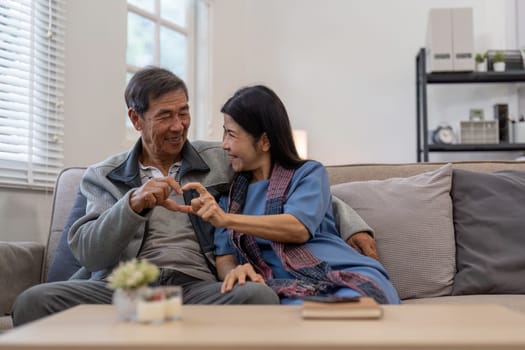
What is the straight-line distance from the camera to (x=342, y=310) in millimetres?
1148

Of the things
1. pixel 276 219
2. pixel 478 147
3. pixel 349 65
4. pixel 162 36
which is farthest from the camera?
pixel 349 65

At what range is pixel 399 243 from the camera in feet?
6.88

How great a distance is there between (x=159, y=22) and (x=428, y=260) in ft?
8.48

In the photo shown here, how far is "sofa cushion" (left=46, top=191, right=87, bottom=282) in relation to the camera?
2062mm

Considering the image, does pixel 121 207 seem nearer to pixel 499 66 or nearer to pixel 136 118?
pixel 136 118

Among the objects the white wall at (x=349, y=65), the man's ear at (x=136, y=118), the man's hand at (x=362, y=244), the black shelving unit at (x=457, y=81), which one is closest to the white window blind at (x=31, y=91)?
the man's ear at (x=136, y=118)

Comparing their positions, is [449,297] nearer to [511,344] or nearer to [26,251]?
[511,344]

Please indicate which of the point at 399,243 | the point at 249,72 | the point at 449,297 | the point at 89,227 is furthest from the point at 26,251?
the point at 249,72

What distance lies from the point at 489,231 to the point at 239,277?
91cm

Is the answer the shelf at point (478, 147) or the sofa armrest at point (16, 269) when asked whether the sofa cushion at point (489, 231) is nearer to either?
the sofa armrest at point (16, 269)

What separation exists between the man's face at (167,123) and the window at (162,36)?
169 cm

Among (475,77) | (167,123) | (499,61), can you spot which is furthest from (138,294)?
(499,61)

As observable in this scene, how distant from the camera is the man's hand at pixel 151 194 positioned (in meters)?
1.72

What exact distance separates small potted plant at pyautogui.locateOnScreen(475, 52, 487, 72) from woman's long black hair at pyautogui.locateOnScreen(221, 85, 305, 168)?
2955mm
